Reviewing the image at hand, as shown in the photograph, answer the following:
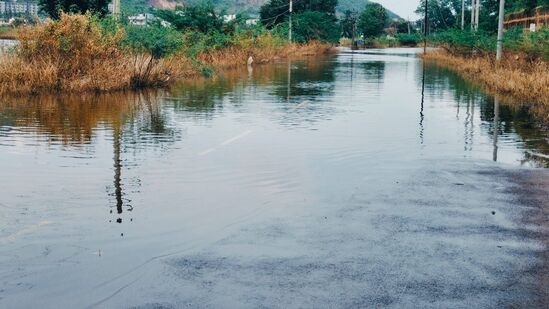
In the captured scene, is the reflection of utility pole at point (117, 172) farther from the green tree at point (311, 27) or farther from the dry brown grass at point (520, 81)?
the green tree at point (311, 27)

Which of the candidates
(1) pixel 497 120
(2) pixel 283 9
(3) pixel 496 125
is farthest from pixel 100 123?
(2) pixel 283 9

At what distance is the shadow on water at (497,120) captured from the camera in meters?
13.1

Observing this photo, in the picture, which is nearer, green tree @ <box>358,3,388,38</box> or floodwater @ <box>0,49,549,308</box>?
floodwater @ <box>0,49,549,308</box>

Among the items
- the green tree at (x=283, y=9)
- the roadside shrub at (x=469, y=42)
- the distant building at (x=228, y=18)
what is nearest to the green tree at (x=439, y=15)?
the green tree at (x=283, y=9)

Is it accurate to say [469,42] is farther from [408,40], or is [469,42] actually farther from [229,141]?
[408,40]

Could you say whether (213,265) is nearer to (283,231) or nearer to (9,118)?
(283,231)

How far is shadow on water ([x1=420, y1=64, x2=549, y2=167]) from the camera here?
1312 centimetres

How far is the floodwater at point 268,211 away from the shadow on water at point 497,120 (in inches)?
3.1

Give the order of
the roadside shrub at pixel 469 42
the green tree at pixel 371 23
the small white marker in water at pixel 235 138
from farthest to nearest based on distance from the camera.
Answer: the green tree at pixel 371 23
the roadside shrub at pixel 469 42
the small white marker in water at pixel 235 138

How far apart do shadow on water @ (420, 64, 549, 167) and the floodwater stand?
0.08 meters

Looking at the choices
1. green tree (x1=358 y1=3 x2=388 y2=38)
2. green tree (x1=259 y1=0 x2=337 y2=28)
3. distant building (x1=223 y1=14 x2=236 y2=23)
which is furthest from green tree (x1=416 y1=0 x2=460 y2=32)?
distant building (x1=223 y1=14 x2=236 y2=23)

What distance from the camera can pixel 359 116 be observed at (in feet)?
60.0

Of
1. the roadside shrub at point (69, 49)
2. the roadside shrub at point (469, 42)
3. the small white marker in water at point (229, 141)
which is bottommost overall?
the small white marker in water at point (229, 141)

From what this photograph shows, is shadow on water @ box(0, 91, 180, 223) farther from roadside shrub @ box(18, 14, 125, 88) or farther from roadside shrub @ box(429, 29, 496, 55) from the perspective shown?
roadside shrub @ box(429, 29, 496, 55)
